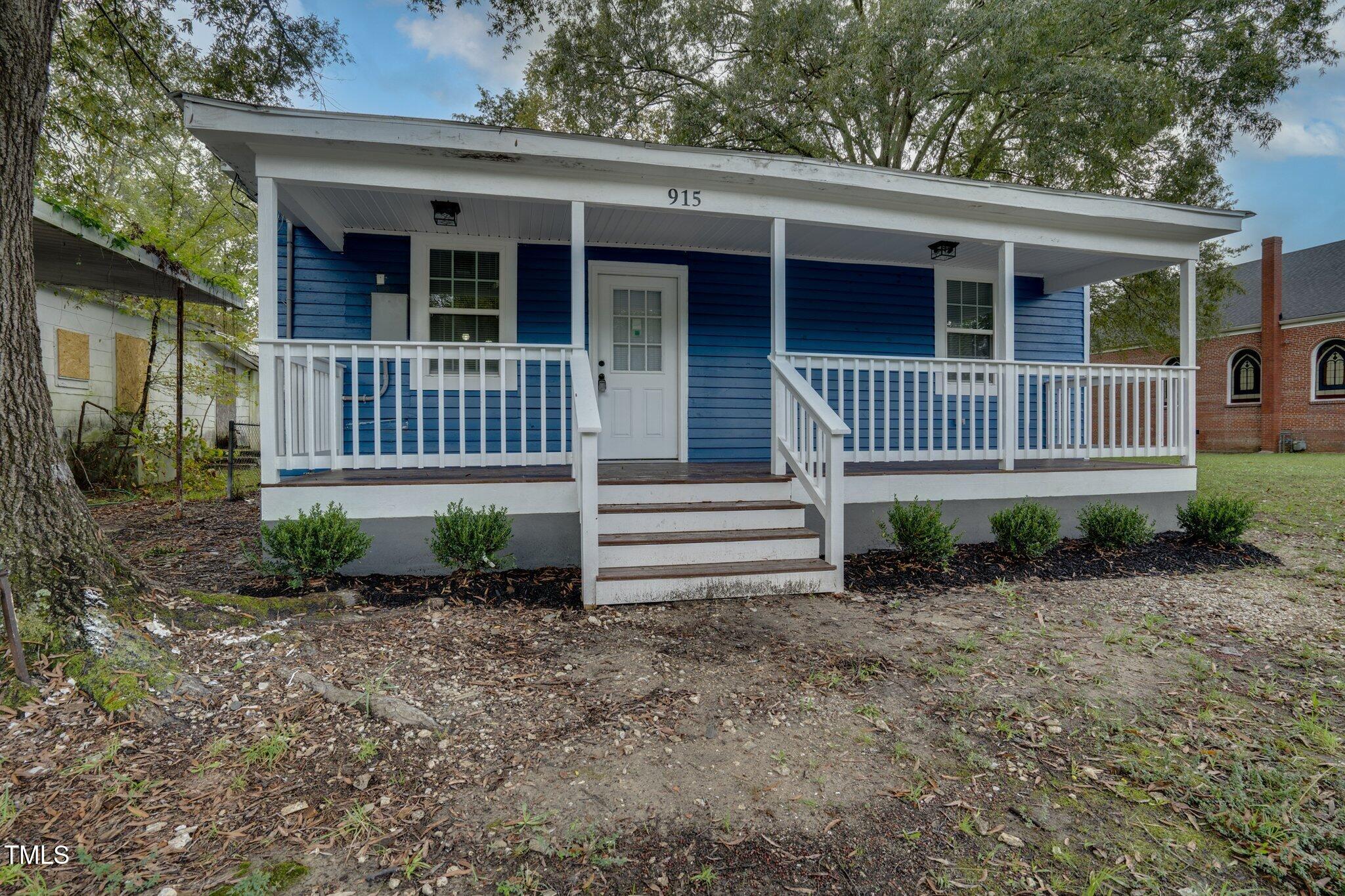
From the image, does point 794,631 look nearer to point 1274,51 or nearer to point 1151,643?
point 1151,643

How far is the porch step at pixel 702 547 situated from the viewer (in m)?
3.85

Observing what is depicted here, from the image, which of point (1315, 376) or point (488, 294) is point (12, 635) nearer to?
point (488, 294)

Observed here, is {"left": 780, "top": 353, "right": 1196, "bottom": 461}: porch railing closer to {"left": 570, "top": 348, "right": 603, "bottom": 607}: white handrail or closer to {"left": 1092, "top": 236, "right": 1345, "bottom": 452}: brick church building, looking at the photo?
{"left": 570, "top": 348, "right": 603, "bottom": 607}: white handrail

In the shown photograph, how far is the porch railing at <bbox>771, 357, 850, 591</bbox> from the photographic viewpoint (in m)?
3.95

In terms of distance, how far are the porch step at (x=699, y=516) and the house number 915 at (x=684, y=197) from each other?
2.24m

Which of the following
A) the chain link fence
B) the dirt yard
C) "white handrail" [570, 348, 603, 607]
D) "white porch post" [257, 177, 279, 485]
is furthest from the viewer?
the chain link fence

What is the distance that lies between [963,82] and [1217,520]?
6.23 m

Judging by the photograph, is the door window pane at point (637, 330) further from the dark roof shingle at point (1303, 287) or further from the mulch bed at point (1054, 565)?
the dark roof shingle at point (1303, 287)

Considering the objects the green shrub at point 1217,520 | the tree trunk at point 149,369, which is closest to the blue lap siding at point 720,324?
the green shrub at point 1217,520

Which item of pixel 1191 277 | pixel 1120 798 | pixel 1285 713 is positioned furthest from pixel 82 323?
pixel 1191 277

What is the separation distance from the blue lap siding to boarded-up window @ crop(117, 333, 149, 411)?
18.3ft

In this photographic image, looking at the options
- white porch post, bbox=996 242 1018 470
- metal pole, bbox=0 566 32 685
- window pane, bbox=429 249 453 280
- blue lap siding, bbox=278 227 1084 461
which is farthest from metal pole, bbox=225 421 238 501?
white porch post, bbox=996 242 1018 470

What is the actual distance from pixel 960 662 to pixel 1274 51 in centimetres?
1049

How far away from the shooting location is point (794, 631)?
3271 millimetres
